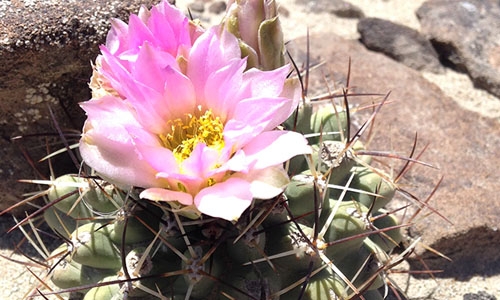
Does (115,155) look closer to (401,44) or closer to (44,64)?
(44,64)

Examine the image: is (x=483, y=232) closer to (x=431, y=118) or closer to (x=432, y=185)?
(x=432, y=185)

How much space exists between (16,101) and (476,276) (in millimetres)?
1431

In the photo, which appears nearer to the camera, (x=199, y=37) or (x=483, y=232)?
(x=199, y=37)

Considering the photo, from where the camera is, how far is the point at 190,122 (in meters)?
1.11

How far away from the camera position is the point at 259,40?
120 cm

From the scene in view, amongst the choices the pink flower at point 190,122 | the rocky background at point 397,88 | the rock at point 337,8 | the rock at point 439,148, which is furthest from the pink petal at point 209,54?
the rock at point 337,8

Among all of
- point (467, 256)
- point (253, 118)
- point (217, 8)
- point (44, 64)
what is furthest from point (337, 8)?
point (253, 118)

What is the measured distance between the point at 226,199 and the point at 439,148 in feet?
4.71

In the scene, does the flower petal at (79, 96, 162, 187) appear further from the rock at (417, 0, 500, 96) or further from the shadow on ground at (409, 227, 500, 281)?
the rock at (417, 0, 500, 96)

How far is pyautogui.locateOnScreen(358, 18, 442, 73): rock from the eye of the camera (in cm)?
269

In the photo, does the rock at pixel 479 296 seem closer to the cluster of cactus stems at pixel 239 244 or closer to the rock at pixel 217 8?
the cluster of cactus stems at pixel 239 244

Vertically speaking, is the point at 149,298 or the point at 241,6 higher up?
the point at 241,6

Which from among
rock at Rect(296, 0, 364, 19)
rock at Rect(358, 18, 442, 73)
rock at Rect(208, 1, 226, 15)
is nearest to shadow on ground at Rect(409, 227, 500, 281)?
rock at Rect(358, 18, 442, 73)

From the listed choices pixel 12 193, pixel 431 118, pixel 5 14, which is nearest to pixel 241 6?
pixel 5 14
